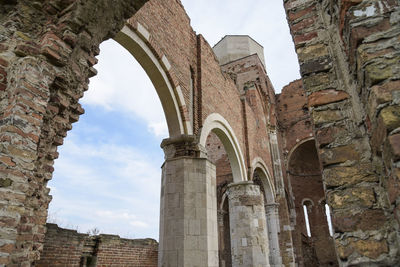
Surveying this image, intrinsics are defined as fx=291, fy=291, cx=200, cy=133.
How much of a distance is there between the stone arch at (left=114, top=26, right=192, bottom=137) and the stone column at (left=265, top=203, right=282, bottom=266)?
7.96m

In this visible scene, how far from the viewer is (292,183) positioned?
1820 cm

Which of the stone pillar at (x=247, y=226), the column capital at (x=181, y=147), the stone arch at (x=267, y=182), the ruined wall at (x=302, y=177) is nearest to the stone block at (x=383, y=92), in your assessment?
the column capital at (x=181, y=147)

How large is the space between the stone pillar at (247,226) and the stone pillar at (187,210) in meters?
3.97

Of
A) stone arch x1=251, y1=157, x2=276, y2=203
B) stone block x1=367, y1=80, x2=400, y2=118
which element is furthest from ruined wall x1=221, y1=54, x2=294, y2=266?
stone block x1=367, y1=80, x2=400, y2=118

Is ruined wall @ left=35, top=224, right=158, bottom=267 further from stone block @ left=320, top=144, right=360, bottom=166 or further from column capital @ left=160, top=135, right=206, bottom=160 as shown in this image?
stone block @ left=320, top=144, right=360, bottom=166

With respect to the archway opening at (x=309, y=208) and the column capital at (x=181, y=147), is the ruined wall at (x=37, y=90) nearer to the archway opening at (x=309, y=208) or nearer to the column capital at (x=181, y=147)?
the column capital at (x=181, y=147)

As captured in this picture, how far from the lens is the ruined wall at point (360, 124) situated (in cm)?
133

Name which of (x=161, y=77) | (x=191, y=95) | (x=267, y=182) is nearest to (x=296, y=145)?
(x=267, y=182)

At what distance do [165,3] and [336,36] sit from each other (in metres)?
5.72

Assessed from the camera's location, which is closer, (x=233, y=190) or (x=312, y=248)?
(x=233, y=190)

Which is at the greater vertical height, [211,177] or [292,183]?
[292,183]

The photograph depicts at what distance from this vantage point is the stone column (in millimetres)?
11875

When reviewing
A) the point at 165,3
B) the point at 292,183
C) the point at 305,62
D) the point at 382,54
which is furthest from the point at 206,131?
the point at 292,183

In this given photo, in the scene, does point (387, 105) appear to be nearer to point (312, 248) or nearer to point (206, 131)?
point (206, 131)
